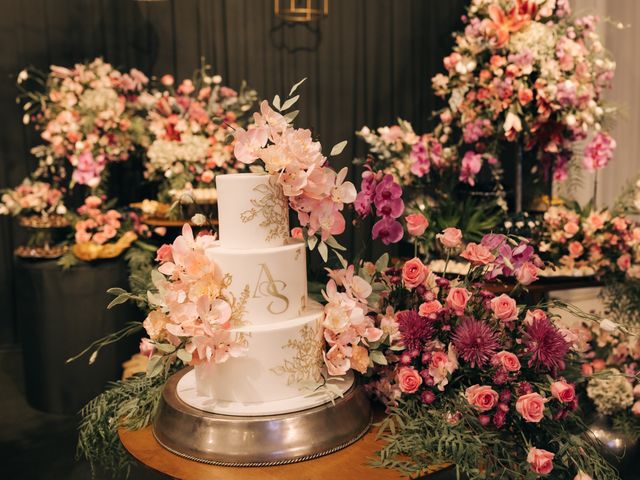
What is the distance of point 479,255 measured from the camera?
162cm

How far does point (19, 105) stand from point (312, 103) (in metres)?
2.08

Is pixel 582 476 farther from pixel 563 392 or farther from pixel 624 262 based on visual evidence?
pixel 624 262

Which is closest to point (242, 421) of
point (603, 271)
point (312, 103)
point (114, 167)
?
point (603, 271)

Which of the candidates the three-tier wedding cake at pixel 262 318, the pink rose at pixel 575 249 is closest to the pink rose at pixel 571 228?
the pink rose at pixel 575 249

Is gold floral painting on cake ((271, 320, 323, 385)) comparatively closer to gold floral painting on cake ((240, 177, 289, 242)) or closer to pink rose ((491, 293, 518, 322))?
gold floral painting on cake ((240, 177, 289, 242))

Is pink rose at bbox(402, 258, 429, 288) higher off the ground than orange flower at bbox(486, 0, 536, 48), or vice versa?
orange flower at bbox(486, 0, 536, 48)

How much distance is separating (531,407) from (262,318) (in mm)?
611

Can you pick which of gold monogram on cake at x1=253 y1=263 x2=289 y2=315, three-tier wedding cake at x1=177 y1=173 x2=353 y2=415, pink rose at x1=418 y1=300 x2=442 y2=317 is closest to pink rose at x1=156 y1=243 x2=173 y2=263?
three-tier wedding cake at x1=177 y1=173 x2=353 y2=415

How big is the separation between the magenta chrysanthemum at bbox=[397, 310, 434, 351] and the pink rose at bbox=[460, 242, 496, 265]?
182mm

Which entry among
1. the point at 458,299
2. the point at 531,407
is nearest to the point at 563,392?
the point at 531,407

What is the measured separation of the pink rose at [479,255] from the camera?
1616mm

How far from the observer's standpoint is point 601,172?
188 inches

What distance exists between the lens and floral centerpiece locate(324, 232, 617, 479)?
145 centimetres

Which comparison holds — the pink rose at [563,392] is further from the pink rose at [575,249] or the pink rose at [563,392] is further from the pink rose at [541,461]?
the pink rose at [575,249]
